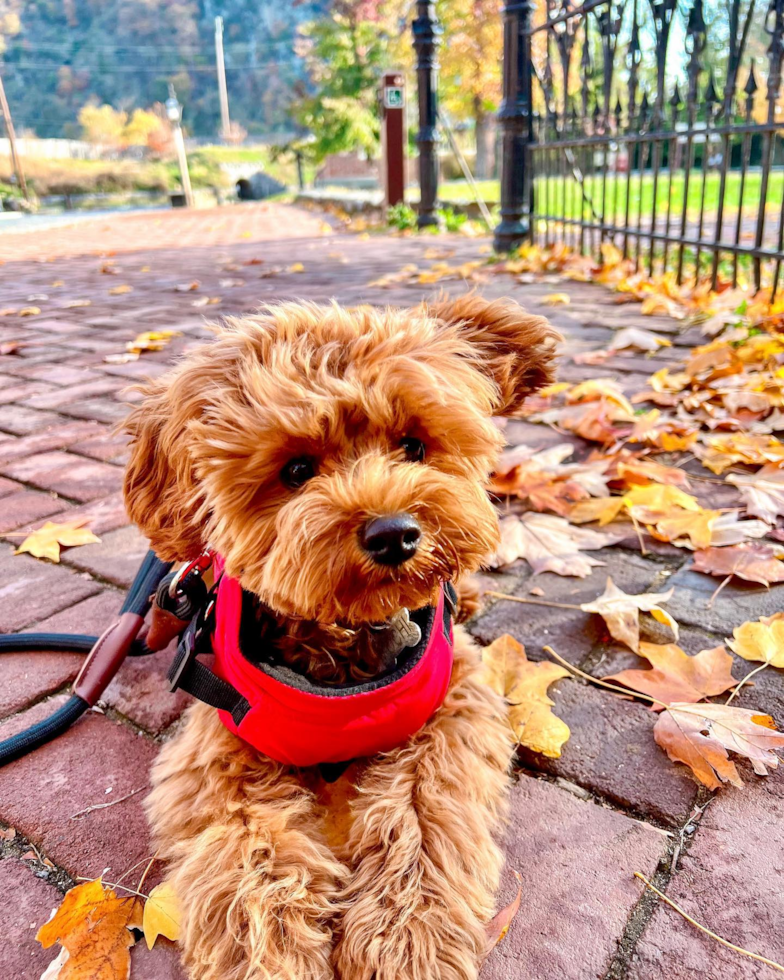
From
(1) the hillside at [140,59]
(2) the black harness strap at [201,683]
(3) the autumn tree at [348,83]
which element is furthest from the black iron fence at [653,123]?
(1) the hillside at [140,59]

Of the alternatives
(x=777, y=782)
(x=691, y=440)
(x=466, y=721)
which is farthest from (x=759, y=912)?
(x=691, y=440)

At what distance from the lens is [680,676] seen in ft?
6.85

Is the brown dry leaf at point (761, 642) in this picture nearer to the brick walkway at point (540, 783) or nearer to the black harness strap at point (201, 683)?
the brick walkway at point (540, 783)

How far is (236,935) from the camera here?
1397mm

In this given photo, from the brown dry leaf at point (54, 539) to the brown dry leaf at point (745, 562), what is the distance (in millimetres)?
2265

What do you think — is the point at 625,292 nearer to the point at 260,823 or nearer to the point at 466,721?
the point at 466,721

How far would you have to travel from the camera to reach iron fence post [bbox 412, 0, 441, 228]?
1049cm

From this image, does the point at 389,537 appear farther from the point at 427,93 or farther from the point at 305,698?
the point at 427,93

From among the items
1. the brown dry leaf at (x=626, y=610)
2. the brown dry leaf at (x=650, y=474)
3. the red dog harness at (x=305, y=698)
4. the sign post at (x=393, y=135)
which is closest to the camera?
the red dog harness at (x=305, y=698)

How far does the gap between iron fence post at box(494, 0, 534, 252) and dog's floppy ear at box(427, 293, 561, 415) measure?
6.94 m

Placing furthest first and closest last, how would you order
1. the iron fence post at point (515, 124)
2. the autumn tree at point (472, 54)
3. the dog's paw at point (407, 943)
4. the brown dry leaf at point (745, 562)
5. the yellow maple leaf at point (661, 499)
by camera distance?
the autumn tree at point (472, 54)
the iron fence post at point (515, 124)
the yellow maple leaf at point (661, 499)
the brown dry leaf at point (745, 562)
the dog's paw at point (407, 943)

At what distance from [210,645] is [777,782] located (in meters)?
1.36

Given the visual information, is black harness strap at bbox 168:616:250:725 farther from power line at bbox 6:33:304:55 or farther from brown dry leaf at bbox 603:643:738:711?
power line at bbox 6:33:304:55

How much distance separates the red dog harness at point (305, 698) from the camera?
1.64 m
